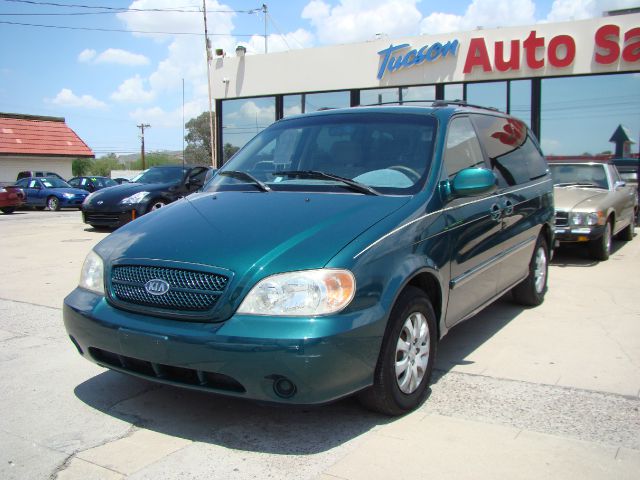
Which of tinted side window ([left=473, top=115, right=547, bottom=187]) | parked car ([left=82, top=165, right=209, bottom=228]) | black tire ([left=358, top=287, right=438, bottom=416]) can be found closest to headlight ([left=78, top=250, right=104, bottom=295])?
black tire ([left=358, top=287, right=438, bottom=416])

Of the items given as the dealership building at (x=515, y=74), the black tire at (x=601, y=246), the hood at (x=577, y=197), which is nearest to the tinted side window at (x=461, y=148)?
the hood at (x=577, y=197)

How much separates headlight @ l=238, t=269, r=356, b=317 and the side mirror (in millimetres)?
1342

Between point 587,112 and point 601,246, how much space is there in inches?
303

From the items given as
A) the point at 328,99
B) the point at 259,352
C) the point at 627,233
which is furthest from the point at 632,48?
the point at 259,352

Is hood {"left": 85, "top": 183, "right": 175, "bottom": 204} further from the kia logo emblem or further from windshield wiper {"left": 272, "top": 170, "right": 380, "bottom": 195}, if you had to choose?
the kia logo emblem

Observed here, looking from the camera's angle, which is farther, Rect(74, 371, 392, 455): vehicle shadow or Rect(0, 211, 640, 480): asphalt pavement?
Rect(74, 371, 392, 455): vehicle shadow

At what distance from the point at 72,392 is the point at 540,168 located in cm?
483

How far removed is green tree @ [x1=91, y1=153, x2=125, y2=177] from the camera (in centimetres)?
9375

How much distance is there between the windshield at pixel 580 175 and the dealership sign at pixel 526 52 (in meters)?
6.06

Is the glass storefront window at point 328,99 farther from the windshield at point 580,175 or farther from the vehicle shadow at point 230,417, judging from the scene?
the vehicle shadow at point 230,417

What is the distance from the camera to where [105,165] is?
107375 millimetres

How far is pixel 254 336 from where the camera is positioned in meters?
2.93

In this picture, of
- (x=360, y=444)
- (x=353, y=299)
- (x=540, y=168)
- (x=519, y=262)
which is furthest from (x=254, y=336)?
(x=540, y=168)

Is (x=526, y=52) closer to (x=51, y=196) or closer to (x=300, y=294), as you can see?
(x=300, y=294)
